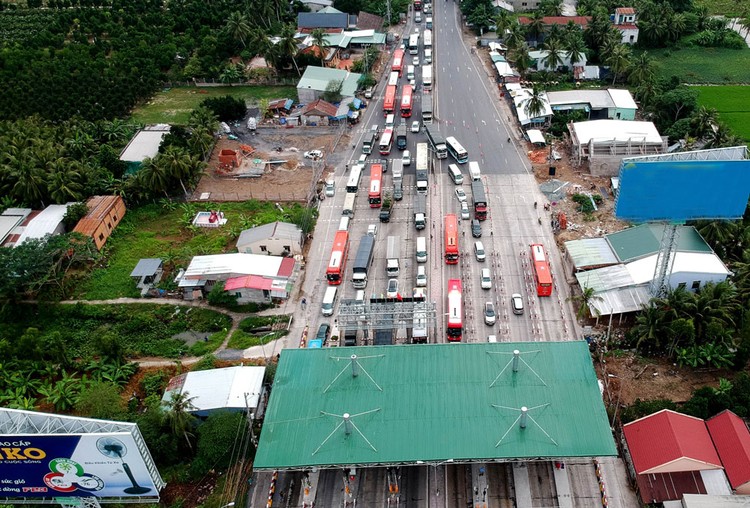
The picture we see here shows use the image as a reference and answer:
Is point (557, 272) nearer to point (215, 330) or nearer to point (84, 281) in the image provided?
point (215, 330)

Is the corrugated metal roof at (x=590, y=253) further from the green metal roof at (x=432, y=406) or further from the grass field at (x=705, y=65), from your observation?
the grass field at (x=705, y=65)

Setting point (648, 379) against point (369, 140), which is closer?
point (648, 379)

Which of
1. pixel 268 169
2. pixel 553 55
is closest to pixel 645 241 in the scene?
pixel 268 169

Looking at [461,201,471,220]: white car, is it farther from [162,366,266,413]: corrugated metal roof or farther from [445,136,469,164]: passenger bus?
[162,366,266,413]: corrugated metal roof

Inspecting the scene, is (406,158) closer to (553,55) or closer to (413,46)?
(553,55)

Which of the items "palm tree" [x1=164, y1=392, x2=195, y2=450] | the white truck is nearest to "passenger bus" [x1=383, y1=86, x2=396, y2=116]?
the white truck

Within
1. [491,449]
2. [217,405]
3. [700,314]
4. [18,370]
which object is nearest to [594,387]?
[491,449]

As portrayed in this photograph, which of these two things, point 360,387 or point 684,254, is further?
point 684,254

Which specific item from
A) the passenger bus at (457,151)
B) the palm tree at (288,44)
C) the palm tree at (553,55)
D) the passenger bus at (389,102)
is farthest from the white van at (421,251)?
the palm tree at (288,44)
